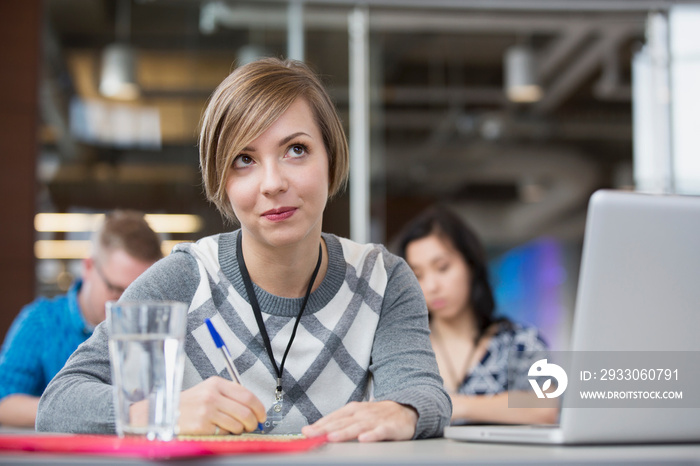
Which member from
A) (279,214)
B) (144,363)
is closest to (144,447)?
(144,363)

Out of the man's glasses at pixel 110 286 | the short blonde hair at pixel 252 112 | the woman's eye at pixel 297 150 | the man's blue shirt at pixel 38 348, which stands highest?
the short blonde hair at pixel 252 112

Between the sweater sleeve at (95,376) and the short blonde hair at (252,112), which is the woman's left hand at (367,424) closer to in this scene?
the sweater sleeve at (95,376)

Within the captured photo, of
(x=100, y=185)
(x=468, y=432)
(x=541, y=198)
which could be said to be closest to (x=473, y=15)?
(x=100, y=185)

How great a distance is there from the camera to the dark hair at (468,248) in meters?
2.76

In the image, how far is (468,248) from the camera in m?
2.76

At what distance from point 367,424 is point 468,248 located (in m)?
1.89

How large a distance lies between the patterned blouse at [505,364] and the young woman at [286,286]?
133cm

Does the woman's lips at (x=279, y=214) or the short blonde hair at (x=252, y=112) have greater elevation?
the short blonde hair at (x=252, y=112)

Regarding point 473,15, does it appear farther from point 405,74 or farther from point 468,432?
point 468,432

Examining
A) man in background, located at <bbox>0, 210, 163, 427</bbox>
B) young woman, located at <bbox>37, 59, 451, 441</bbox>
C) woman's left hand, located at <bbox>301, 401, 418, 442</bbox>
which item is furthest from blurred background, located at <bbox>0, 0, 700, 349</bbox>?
woman's left hand, located at <bbox>301, 401, 418, 442</bbox>

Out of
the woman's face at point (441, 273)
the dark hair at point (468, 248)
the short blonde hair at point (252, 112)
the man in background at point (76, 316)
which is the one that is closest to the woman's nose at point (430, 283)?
the woman's face at point (441, 273)

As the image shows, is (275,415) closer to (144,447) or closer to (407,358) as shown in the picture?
(407,358)

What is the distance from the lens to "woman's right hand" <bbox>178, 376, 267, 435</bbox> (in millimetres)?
886

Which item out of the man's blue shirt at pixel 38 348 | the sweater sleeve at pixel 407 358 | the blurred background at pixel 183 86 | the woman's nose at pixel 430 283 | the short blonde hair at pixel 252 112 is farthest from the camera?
the blurred background at pixel 183 86
